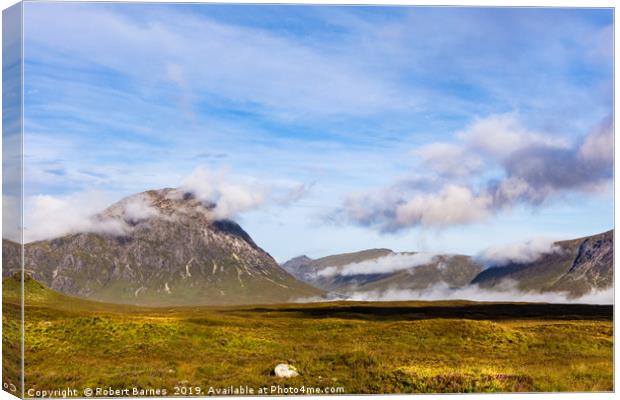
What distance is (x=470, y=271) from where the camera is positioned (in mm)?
63375

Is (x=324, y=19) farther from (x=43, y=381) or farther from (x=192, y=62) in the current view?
(x=43, y=381)

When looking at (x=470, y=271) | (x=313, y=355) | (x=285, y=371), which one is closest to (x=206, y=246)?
(x=470, y=271)

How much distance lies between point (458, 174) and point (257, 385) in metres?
16.4

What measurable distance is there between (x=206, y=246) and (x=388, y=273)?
130m

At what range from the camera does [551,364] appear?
36.1m

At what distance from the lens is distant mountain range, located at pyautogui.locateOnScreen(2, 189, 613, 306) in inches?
1988

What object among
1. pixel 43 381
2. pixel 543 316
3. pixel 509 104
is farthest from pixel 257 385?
pixel 543 316

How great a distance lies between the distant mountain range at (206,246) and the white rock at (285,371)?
12.6 m

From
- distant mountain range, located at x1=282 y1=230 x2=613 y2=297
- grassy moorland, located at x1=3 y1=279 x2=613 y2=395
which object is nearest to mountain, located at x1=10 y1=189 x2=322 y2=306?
distant mountain range, located at x1=282 y1=230 x2=613 y2=297

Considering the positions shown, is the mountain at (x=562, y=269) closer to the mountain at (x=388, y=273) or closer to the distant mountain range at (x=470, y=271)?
the distant mountain range at (x=470, y=271)

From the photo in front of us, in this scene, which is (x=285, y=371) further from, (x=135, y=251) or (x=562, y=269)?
(x=135, y=251)

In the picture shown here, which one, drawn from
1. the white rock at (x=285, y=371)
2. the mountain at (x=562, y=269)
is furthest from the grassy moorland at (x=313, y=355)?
the mountain at (x=562, y=269)

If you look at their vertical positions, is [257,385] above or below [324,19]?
below

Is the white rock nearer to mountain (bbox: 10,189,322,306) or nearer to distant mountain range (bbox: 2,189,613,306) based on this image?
distant mountain range (bbox: 2,189,613,306)
